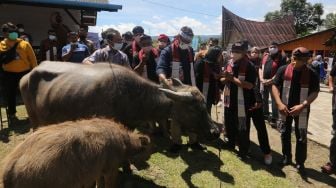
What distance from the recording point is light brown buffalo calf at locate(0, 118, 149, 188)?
3275mm

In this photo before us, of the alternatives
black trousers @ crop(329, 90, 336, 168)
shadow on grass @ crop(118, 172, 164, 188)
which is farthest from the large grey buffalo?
black trousers @ crop(329, 90, 336, 168)

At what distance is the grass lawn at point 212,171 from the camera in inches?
240

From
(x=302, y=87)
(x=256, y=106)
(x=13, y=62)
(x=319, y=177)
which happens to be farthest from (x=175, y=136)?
(x=13, y=62)

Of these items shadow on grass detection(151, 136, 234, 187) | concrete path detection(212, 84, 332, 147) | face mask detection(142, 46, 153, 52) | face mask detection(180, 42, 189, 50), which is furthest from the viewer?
concrete path detection(212, 84, 332, 147)

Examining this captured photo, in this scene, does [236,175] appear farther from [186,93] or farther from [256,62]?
[256,62]

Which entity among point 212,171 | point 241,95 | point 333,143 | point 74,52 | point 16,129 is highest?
point 74,52

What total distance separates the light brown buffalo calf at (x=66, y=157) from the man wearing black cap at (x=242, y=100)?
150 inches

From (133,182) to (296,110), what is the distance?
323 cm

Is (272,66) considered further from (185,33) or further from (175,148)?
(175,148)

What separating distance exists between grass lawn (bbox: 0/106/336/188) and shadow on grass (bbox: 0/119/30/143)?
0.03m

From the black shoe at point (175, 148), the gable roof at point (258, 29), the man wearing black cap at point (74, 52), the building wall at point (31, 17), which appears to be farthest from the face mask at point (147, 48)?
the gable roof at point (258, 29)

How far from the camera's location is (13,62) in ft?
29.2

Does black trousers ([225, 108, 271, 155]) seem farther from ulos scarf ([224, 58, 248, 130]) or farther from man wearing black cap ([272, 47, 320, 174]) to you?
man wearing black cap ([272, 47, 320, 174])

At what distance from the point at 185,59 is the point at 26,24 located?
1113 cm
